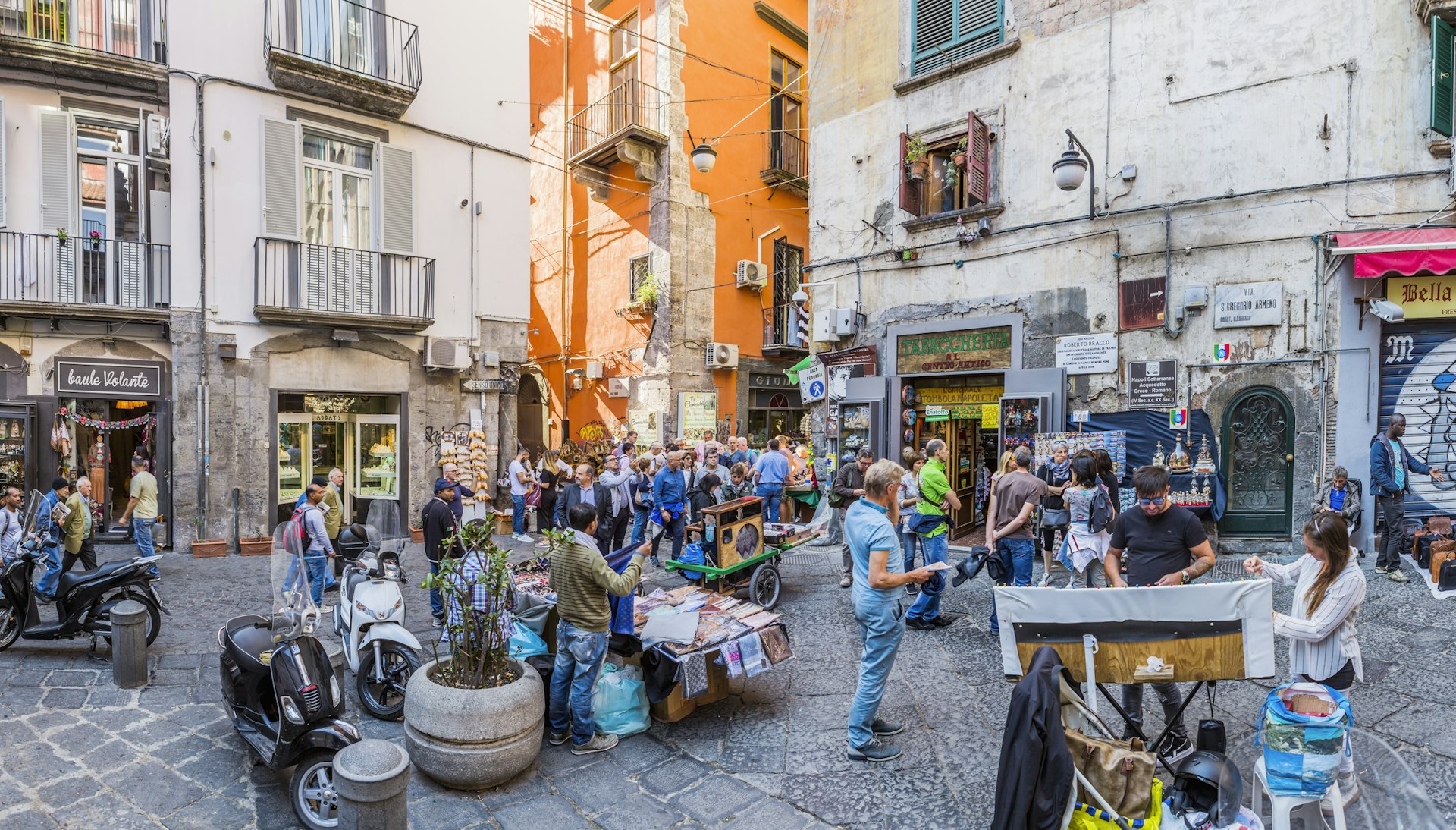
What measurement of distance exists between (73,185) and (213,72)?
2685 mm

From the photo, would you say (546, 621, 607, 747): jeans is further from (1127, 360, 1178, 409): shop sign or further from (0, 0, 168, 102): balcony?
(0, 0, 168, 102): balcony

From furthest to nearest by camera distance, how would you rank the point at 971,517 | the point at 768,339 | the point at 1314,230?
the point at 768,339 → the point at 971,517 → the point at 1314,230

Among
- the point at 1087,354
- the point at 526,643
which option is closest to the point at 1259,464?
the point at 1087,354

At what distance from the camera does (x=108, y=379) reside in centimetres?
1151

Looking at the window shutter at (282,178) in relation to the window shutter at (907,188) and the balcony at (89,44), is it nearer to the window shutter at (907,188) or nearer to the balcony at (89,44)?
the balcony at (89,44)

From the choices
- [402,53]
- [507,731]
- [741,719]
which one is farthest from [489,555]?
[402,53]

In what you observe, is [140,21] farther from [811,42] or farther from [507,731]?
[507,731]

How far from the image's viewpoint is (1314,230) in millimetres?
8805

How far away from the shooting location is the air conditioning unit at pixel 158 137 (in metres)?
11.5

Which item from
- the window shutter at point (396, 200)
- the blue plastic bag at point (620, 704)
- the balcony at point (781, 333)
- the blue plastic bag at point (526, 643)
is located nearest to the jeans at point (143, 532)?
the window shutter at point (396, 200)

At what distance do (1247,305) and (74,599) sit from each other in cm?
1248

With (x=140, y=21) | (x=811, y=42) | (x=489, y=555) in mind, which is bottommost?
(x=489, y=555)

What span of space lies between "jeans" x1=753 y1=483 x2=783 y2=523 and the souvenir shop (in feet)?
21.0

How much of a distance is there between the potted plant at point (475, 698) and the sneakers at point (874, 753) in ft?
6.20
